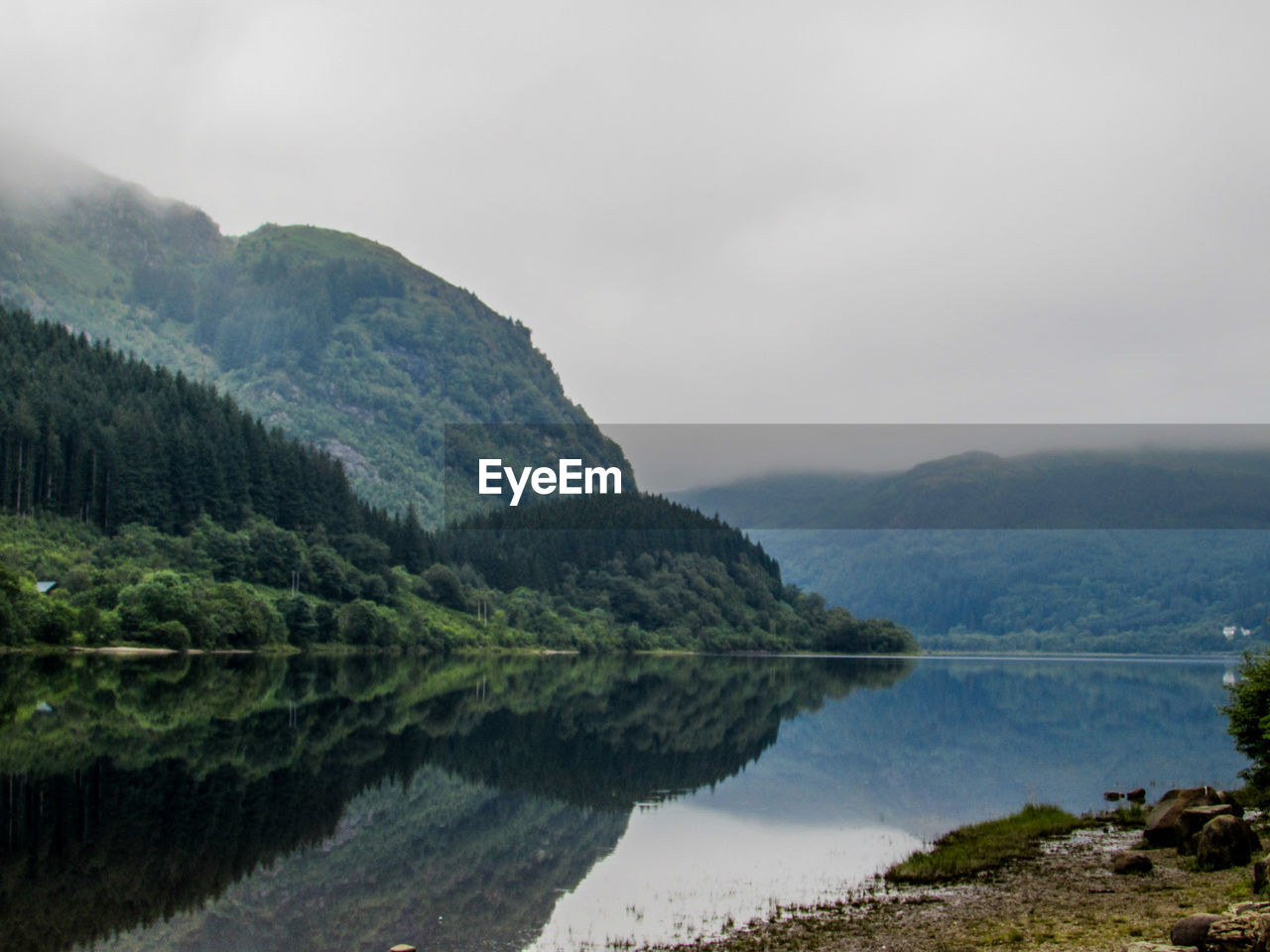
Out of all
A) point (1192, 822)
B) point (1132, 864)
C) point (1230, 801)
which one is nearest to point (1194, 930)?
point (1132, 864)

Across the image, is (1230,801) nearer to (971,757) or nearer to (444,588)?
(971,757)

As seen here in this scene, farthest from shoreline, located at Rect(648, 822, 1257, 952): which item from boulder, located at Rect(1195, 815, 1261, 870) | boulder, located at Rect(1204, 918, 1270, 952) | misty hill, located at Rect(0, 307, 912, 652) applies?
misty hill, located at Rect(0, 307, 912, 652)

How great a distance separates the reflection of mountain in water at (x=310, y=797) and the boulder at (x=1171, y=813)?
45.1 feet

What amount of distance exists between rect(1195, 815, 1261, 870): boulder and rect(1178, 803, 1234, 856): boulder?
229 cm

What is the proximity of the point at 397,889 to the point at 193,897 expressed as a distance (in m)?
4.16

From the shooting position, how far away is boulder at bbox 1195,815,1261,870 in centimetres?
Result: 2597

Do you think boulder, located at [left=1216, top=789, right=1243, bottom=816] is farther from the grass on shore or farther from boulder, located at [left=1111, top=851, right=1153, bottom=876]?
boulder, located at [left=1111, top=851, right=1153, bottom=876]

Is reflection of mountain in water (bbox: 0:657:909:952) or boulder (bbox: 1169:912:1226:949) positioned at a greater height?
boulder (bbox: 1169:912:1226:949)

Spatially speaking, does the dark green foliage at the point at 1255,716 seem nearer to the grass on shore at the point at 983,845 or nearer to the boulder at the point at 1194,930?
the grass on shore at the point at 983,845

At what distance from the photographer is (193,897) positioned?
23.3m

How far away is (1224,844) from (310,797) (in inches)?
941

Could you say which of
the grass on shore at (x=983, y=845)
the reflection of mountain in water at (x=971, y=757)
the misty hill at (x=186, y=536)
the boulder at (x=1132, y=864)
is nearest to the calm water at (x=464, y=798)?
the reflection of mountain in water at (x=971, y=757)

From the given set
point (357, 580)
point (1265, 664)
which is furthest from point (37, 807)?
point (357, 580)

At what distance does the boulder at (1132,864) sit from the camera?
85.9 feet
